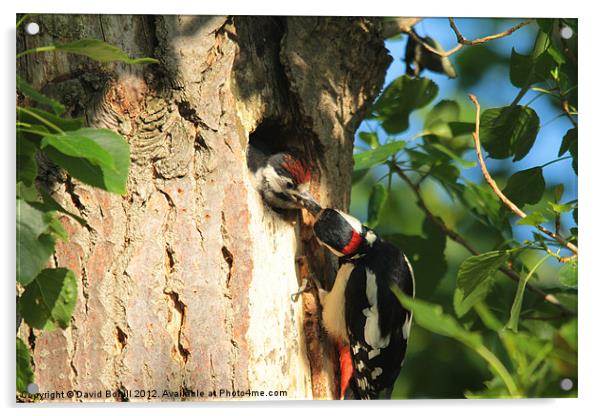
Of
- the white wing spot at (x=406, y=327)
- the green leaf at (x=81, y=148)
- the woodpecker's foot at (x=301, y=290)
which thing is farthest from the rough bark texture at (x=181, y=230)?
the green leaf at (x=81, y=148)

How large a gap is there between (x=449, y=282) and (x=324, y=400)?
52cm

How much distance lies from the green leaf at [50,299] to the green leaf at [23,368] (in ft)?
0.30

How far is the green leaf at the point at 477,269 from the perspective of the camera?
5.20ft

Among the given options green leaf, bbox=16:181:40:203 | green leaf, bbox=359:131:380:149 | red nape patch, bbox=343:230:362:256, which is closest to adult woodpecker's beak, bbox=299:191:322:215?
red nape patch, bbox=343:230:362:256

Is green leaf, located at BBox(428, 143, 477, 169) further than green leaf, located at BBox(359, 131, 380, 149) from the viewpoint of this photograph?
No

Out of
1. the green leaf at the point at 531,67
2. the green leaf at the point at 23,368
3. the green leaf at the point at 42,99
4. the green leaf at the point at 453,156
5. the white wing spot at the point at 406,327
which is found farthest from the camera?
the green leaf at the point at 453,156

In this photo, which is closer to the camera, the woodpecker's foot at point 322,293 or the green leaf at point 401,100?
the woodpecker's foot at point 322,293

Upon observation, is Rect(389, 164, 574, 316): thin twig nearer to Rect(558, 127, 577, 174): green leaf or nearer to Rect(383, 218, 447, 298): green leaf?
Rect(383, 218, 447, 298): green leaf

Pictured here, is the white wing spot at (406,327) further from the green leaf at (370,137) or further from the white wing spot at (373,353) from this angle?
the green leaf at (370,137)

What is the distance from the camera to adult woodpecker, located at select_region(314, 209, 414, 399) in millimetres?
1685

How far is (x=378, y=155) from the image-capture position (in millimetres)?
1864

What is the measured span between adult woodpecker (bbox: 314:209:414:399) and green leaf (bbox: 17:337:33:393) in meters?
0.65
